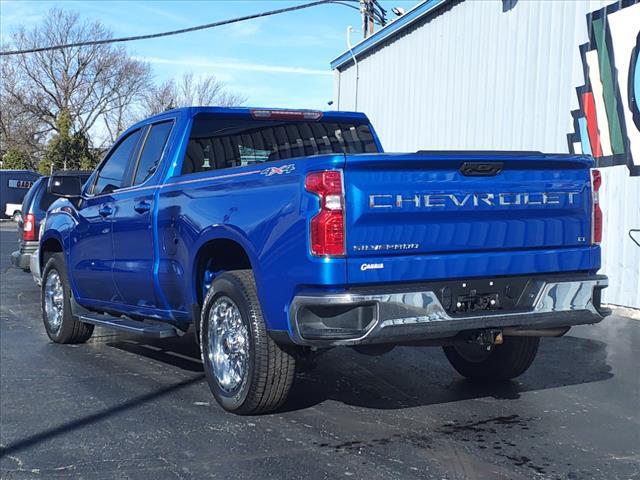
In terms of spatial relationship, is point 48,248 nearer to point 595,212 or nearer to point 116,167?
point 116,167

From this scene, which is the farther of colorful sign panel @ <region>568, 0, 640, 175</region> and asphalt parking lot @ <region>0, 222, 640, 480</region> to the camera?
colorful sign panel @ <region>568, 0, 640, 175</region>

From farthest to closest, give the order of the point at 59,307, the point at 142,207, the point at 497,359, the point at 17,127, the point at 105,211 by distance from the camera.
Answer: the point at 17,127 < the point at 59,307 < the point at 105,211 < the point at 142,207 < the point at 497,359

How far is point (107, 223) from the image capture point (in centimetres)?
669

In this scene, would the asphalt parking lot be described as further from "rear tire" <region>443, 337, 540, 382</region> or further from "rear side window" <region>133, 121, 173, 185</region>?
"rear side window" <region>133, 121, 173, 185</region>

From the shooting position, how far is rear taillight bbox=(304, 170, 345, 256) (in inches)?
164

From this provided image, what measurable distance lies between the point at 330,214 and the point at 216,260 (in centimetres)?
155

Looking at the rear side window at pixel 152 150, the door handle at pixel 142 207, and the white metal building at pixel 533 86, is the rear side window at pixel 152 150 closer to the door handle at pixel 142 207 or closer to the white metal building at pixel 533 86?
the door handle at pixel 142 207

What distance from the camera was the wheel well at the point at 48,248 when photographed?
8.06 metres

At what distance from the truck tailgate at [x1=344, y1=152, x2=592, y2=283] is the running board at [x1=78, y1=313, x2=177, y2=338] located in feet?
7.21

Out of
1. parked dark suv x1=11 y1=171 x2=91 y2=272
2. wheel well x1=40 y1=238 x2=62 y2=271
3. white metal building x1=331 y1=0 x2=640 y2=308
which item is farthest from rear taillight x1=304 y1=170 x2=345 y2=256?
parked dark suv x1=11 y1=171 x2=91 y2=272

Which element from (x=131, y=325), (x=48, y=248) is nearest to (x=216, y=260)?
(x=131, y=325)

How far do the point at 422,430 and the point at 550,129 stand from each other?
7029mm

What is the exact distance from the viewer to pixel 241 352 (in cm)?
500

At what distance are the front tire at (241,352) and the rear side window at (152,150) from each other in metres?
1.55
